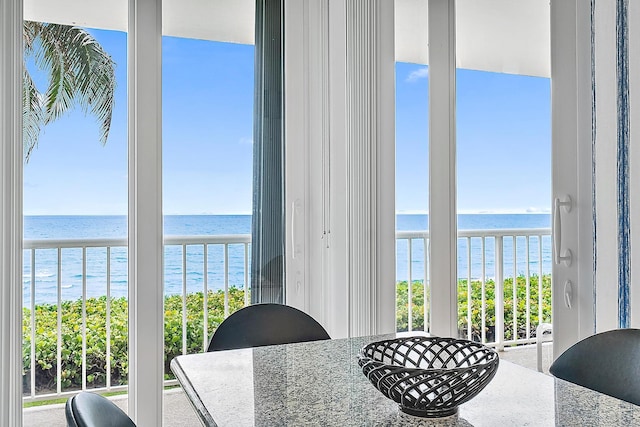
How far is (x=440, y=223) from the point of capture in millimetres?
2861

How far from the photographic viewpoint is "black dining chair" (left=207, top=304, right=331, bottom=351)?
1899 mm

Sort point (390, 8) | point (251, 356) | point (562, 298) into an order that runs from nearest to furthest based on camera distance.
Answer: point (251, 356) < point (562, 298) < point (390, 8)

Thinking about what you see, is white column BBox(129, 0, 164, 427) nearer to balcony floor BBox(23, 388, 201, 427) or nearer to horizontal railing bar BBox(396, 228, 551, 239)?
balcony floor BBox(23, 388, 201, 427)

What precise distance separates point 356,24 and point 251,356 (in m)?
1.75

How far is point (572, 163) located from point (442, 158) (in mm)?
599

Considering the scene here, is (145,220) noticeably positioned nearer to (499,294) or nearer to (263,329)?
(263,329)

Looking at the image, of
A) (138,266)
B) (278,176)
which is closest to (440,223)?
(278,176)

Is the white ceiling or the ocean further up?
the white ceiling

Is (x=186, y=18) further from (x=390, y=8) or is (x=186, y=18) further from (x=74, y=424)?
(x=74, y=424)

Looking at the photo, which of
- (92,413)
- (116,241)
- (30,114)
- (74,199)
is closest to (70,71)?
(30,114)

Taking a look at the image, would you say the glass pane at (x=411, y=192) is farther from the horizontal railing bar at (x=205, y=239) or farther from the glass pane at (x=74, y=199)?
the glass pane at (x=74, y=199)

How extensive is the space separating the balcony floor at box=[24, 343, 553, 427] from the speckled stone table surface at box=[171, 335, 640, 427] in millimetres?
1202

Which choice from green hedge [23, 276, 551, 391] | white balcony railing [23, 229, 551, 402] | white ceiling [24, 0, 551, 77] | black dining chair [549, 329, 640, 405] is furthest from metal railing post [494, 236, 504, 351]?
black dining chair [549, 329, 640, 405]

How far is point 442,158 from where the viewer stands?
9.43ft
